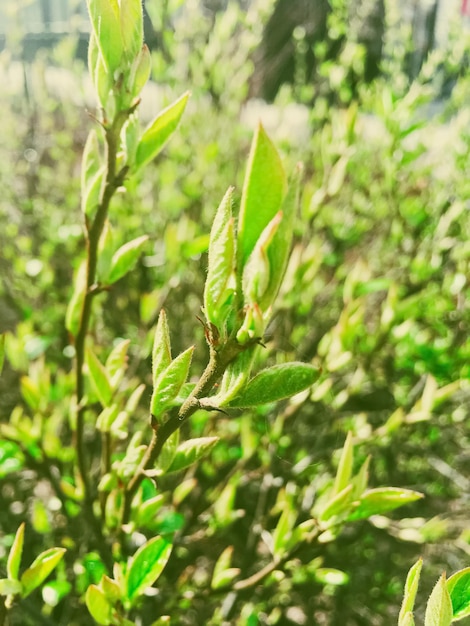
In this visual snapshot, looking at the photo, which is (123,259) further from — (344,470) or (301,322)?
(301,322)

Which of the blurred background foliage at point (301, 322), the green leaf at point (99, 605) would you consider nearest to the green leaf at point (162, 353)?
the green leaf at point (99, 605)

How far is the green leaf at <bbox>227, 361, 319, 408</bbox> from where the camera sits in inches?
15.9

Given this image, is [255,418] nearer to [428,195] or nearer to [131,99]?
[131,99]

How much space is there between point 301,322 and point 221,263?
1523 millimetres

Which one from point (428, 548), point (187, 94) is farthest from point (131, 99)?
point (428, 548)

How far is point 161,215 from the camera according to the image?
2.22 m

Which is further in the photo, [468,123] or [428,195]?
[428,195]

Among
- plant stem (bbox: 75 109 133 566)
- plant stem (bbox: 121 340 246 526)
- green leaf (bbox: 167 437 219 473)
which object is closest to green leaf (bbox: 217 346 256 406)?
plant stem (bbox: 121 340 246 526)

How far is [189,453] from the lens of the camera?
1.65 feet

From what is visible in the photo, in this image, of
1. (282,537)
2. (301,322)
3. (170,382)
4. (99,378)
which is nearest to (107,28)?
(170,382)

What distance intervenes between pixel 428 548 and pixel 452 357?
31.4 inches

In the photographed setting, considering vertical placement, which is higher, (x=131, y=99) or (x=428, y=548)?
(x=131, y=99)

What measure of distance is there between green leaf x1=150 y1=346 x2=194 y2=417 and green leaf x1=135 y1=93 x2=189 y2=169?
212 millimetres

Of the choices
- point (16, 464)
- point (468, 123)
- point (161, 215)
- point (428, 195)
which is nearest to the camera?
point (16, 464)
